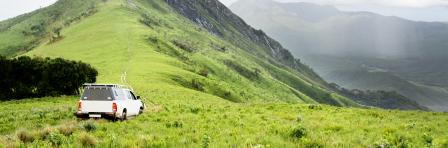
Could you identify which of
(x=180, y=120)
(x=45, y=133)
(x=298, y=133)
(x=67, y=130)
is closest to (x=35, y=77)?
(x=180, y=120)

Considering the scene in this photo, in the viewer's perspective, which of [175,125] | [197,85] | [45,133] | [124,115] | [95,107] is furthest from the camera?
[197,85]

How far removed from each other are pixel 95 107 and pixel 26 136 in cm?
1139

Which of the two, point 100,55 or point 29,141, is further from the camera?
point 100,55

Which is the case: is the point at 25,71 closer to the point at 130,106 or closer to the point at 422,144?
the point at 130,106

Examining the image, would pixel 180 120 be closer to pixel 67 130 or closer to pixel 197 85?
pixel 67 130

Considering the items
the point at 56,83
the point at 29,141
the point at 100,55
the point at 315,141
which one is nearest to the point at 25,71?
the point at 56,83

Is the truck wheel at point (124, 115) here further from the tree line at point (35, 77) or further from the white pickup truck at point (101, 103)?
the tree line at point (35, 77)

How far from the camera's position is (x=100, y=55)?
116875 mm

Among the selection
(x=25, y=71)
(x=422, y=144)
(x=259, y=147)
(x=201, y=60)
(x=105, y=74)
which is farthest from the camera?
(x=201, y=60)

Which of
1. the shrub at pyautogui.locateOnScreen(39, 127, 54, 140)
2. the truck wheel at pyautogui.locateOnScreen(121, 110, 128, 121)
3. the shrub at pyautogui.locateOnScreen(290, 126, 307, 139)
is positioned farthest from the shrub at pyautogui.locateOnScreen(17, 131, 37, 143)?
the truck wheel at pyautogui.locateOnScreen(121, 110, 128, 121)

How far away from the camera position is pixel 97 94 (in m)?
29.2

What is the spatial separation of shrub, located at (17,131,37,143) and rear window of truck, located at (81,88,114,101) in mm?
11391

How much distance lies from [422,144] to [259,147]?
6.89m

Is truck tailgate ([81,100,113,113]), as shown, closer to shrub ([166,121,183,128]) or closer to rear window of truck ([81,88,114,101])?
rear window of truck ([81,88,114,101])
